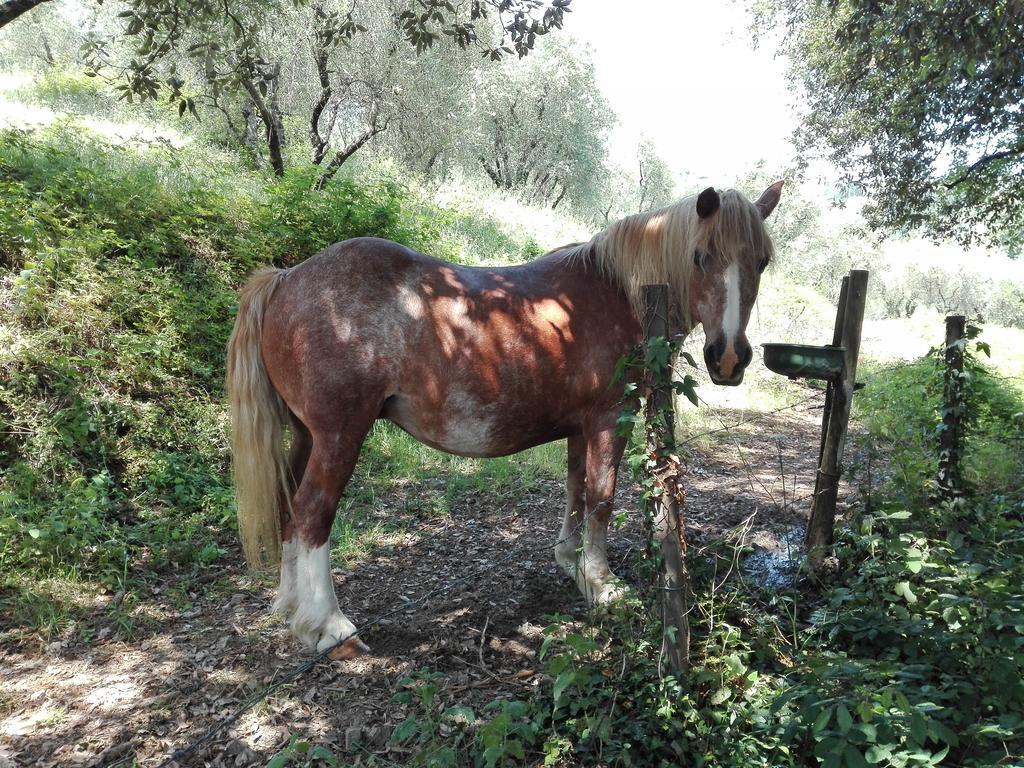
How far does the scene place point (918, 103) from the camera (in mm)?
8477

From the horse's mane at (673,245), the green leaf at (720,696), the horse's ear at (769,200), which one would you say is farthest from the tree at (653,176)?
the green leaf at (720,696)

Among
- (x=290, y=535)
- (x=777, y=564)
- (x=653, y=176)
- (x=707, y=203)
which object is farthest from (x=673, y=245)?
(x=653, y=176)

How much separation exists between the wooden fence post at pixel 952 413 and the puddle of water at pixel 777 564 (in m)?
0.93

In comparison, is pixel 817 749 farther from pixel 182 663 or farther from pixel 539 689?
pixel 182 663

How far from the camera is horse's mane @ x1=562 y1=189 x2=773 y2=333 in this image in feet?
9.34

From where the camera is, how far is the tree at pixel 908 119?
761 centimetres

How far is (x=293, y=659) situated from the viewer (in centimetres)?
303

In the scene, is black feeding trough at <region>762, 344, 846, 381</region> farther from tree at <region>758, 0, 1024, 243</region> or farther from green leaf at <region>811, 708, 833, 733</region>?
tree at <region>758, 0, 1024, 243</region>

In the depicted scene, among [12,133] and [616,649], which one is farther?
[12,133]

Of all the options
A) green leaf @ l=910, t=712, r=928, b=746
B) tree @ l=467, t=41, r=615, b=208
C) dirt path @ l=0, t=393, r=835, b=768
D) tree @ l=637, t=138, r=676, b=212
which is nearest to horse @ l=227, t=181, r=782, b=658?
dirt path @ l=0, t=393, r=835, b=768

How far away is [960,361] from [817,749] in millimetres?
2958

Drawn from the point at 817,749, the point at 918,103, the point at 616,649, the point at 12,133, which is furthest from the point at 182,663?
the point at 918,103

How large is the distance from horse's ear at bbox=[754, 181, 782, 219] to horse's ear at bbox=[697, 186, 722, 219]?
1.44ft

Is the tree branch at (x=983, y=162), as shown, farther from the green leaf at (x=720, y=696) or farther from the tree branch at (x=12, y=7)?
the tree branch at (x=12, y=7)
